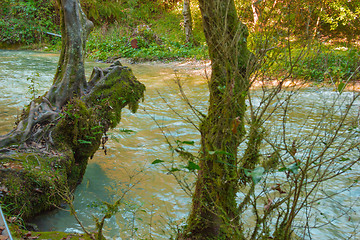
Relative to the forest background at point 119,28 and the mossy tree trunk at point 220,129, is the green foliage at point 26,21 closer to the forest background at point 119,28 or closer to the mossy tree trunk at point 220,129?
the forest background at point 119,28

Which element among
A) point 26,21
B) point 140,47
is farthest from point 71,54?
point 26,21

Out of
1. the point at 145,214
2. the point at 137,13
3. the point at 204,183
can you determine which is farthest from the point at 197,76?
the point at 137,13

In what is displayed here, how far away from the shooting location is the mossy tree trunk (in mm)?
2480

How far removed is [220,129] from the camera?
103 inches

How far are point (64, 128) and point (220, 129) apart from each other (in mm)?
2586

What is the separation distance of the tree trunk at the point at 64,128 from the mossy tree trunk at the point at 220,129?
1.63 metres

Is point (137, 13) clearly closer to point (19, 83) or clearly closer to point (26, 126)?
point (19, 83)

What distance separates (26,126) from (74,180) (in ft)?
3.17

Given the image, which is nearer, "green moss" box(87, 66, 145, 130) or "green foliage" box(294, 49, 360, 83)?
"green foliage" box(294, 49, 360, 83)

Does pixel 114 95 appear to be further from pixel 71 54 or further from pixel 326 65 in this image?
pixel 326 65

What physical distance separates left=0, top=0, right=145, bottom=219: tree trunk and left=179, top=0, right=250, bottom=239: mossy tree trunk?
163 centimetres

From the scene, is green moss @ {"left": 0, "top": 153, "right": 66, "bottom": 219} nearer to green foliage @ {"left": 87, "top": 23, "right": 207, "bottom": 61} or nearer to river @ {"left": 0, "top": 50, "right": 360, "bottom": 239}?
river @ {"left": 0, "top": 50, "right": 360, "bottom": 239}

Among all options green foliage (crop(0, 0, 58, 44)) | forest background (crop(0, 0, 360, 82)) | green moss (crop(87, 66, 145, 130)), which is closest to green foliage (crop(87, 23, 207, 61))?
forest background (crop(0, 0, 360, 82))

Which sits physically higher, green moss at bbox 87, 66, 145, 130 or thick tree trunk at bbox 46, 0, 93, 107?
thick tree trunk at bbox 46, 0, 93, 107
